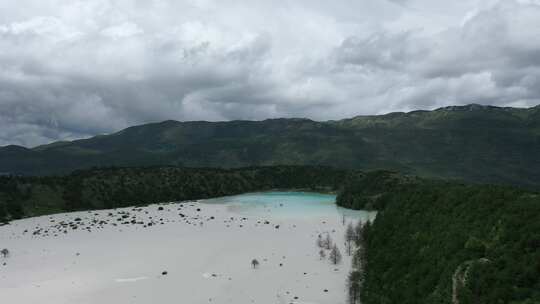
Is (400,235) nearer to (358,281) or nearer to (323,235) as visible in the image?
(358,281)

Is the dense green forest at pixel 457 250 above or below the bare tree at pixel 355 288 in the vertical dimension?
above

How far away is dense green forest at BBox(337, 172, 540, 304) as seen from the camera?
27.9 metres

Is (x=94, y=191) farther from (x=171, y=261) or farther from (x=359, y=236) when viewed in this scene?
(x=359, y=236)

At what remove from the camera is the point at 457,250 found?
3588 centimetres

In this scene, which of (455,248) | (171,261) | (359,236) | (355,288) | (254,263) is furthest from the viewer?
(359,236)

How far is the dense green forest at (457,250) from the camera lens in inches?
1099

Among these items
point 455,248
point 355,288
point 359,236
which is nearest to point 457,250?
point 455,248

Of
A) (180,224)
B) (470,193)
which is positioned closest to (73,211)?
(180,224)

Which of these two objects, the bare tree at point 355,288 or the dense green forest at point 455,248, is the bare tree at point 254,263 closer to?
the dense green forest at point 455,248

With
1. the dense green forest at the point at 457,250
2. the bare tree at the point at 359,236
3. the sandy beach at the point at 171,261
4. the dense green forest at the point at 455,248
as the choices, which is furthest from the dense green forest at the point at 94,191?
the dense green forest at the point at 457,250

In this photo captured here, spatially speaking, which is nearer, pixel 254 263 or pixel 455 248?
pixel 455 248

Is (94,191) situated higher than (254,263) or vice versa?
(94,191)

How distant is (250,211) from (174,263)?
70.7 metres

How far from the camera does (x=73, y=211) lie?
141m
